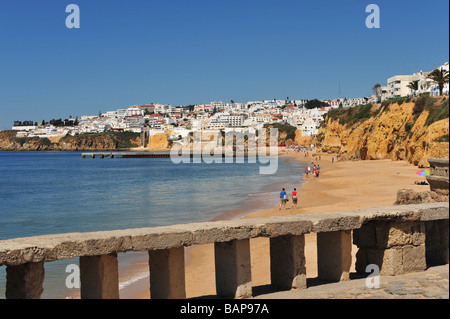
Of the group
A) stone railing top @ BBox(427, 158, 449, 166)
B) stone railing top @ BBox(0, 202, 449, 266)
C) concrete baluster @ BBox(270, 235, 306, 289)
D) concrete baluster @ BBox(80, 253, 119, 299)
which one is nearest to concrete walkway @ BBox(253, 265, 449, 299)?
concrete baluster @ BBox(270, 235, 306, 289)

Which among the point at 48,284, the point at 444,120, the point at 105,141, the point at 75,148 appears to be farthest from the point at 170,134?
the point at 48,284

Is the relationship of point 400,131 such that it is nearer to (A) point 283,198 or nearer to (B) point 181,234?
(A) point 283,198

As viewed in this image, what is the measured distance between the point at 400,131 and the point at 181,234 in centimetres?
4624

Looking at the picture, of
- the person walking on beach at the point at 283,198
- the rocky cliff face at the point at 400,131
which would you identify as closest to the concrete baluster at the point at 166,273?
the person walking on beach at the point at 283,198

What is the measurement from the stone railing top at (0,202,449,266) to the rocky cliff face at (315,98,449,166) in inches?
883

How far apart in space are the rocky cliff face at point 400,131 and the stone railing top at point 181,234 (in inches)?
883

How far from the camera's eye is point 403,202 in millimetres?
8578

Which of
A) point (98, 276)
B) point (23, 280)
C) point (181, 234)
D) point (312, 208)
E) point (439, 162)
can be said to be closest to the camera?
point (23, 280)

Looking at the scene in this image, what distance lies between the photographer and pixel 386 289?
19.0ft

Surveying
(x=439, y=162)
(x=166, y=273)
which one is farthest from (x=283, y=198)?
(x=166, y=273)

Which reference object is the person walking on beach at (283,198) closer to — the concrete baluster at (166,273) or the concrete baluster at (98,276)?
the concrete baluster at (166,273)

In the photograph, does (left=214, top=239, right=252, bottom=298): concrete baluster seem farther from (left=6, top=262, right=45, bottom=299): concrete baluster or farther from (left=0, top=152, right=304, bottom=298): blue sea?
(left=0, top=152, right=304, bottom=298): blue sea

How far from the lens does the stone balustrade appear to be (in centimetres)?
511
